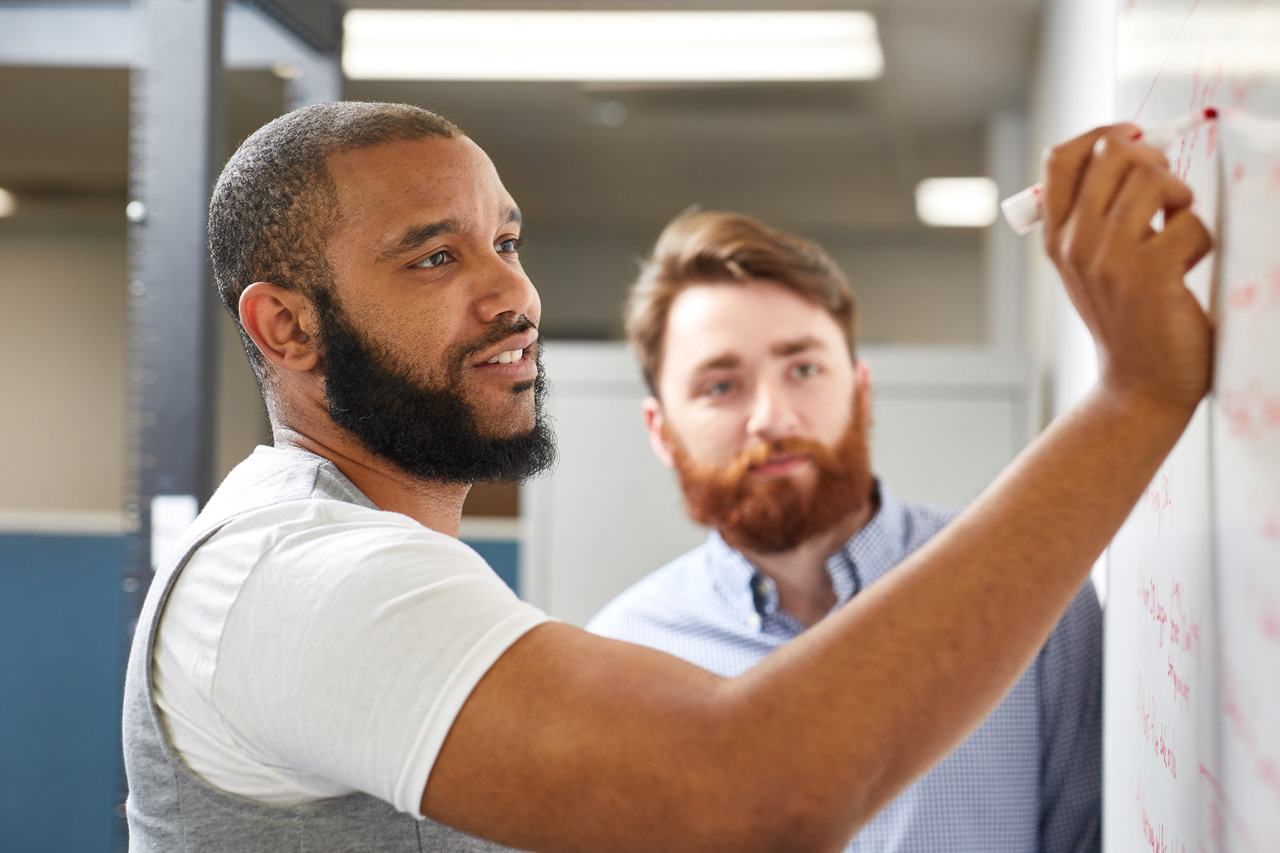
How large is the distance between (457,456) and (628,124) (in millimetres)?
3412

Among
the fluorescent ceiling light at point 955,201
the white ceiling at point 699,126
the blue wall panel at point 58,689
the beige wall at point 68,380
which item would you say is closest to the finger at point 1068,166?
the white ceiling at point 699,126

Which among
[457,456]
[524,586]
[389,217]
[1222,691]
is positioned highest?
[389,217]

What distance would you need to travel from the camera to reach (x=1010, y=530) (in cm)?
49

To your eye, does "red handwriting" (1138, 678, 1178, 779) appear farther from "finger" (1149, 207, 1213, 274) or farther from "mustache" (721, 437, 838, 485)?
"mustache" (721, 437, 838, 485)

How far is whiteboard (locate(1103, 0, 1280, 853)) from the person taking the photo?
431 mm

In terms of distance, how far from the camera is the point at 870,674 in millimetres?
463

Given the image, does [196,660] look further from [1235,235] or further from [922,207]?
[922,207]

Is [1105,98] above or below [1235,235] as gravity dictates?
above

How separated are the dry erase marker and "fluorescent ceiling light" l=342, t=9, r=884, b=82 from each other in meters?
2.13

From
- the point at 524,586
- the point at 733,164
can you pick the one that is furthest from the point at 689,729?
the point at 733,164

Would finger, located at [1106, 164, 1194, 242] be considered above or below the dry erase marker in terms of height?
below

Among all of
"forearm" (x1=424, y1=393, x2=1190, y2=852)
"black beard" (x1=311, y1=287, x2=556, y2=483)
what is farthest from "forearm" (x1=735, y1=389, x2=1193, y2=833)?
"black beard" (x1=311, y1=287, x2=556, y2=483)

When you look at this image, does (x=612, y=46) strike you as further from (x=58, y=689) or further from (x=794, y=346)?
(x=58, y=689)

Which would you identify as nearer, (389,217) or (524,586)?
(389,217)
